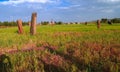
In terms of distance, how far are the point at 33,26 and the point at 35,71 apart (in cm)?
1776

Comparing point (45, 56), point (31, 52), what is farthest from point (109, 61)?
point (31, 52)

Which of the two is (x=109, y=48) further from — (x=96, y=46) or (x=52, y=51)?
(x=52, y=51)

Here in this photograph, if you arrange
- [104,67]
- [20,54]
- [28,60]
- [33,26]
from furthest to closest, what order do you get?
[33,26], [20,54], [28,60], [104,67]

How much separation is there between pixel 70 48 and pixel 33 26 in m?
14.7

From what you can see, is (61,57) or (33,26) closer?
(61,57)

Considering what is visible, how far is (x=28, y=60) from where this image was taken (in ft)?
44.5

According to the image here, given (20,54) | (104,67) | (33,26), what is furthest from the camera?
(33,26)

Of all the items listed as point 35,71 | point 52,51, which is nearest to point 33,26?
point 52,51

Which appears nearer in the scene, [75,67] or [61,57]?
[75,67]

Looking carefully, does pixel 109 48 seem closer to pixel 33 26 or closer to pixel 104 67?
pixel 104 67

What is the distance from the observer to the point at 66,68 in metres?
12.0

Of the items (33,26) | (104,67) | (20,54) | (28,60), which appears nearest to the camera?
(104,67)

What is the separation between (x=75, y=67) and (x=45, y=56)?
8.85 feet

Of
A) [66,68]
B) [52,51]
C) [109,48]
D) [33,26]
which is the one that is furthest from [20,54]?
[33,26]
